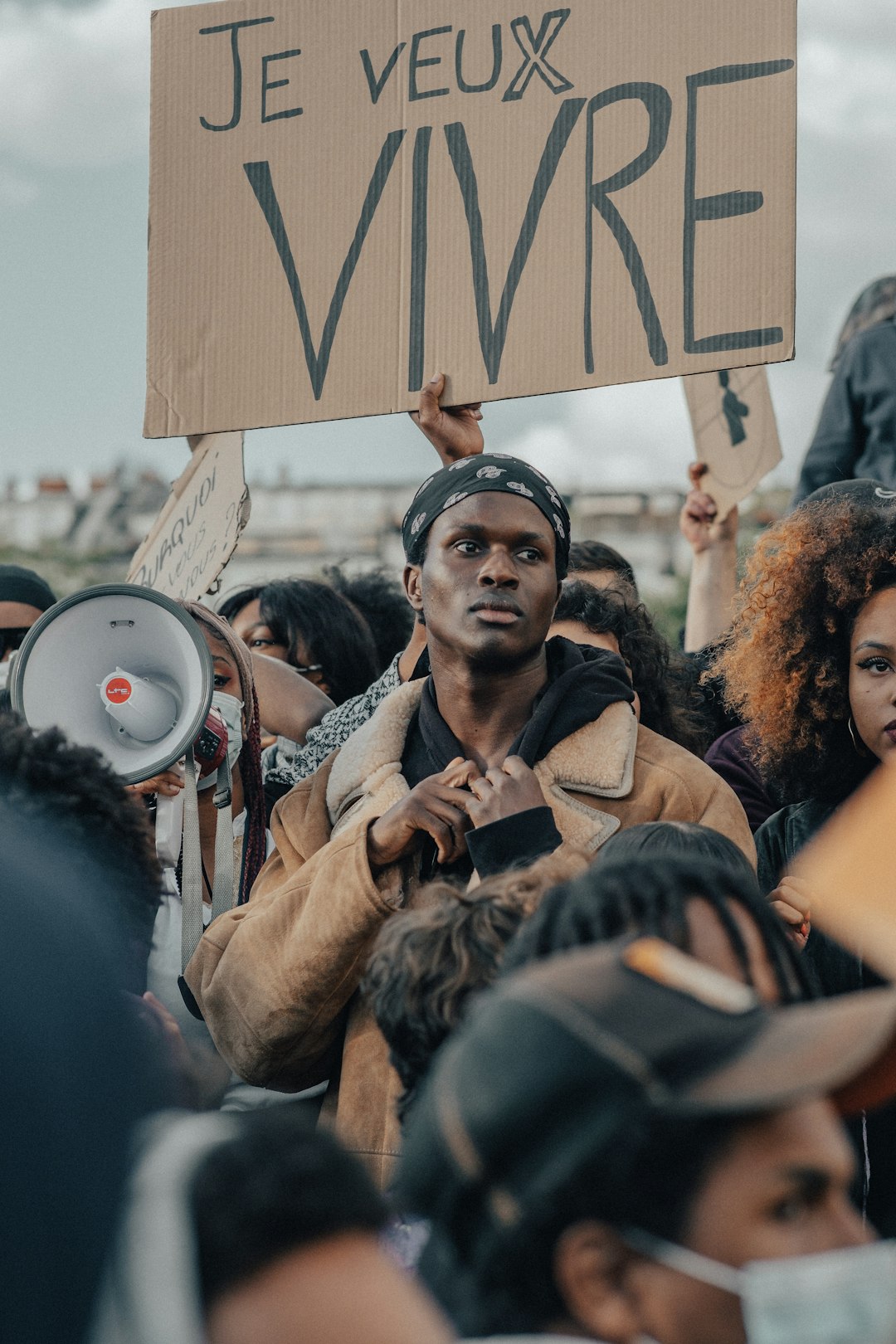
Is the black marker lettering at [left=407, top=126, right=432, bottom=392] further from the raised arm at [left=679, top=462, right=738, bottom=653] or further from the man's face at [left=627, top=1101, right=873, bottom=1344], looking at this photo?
the man's face at [left=627, top=1101, right=873, bottom=1344]

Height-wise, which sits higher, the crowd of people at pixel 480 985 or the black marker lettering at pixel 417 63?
the black marker lettering at pixel 417 63

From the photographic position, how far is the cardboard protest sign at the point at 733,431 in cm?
432

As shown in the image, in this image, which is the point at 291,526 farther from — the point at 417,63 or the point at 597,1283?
the point at 597,1283

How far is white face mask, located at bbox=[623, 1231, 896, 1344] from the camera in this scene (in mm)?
1122

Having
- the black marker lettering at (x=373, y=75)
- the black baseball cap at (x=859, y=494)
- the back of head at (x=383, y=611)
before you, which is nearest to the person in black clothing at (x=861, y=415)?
the black baseball cap at (x=859, y=494)

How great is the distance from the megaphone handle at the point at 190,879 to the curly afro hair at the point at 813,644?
1.08m

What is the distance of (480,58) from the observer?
127 inches

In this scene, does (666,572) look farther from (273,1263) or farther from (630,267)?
(273,1263)

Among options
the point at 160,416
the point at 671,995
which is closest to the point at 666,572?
the point at 160,416

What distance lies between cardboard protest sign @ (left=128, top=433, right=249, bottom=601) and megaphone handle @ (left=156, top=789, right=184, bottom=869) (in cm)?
80

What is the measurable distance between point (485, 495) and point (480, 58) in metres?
1.01

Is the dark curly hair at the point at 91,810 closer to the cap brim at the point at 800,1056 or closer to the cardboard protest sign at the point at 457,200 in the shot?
the cap brim at the point at 800,1056

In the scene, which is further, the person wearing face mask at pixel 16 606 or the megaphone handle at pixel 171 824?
A: the person wearing face mask at pixel 16 606

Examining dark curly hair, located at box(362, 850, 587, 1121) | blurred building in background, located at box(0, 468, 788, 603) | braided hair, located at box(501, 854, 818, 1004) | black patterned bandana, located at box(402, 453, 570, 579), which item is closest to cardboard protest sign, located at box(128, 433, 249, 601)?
black patterned bandana, located at box(402, 453, 570, 579)
